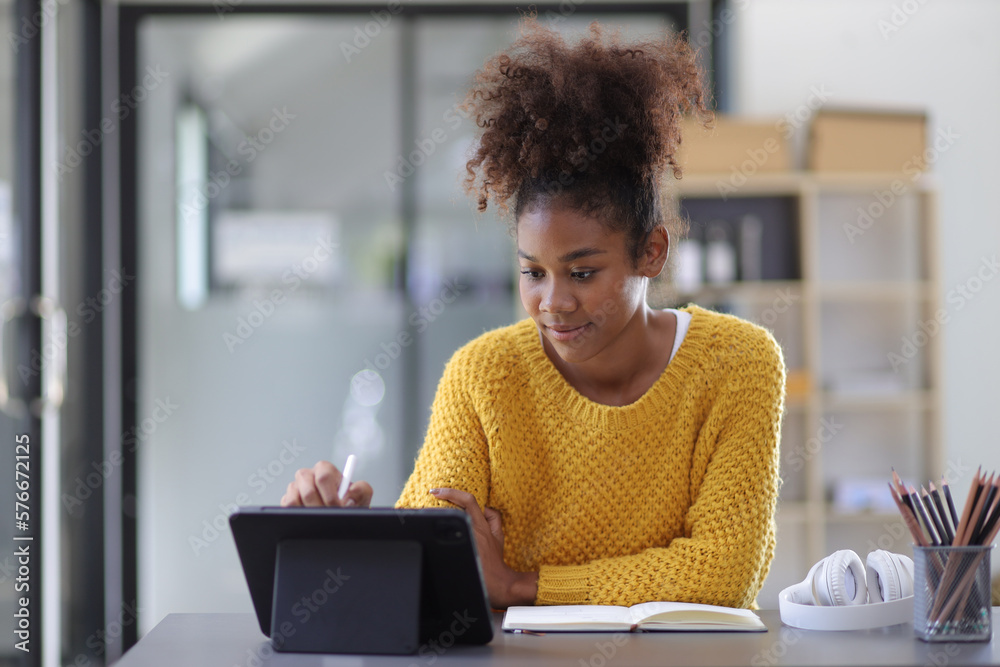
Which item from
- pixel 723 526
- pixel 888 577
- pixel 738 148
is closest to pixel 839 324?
pixel 738 148

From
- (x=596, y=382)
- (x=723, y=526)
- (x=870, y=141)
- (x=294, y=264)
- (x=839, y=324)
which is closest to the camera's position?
(x=723, y=526)

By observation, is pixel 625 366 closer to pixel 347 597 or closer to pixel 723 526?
pixel 723 526

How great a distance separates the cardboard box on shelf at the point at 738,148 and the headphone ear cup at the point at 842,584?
217 centimetres

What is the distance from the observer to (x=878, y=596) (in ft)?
3.67

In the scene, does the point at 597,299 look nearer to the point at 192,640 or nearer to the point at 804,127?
the point at 192,640

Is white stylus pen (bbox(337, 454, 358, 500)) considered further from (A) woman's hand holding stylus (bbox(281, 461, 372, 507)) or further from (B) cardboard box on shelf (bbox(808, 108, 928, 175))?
(B) cardboard box on shelf (bbox(808, 108, 928, 175))

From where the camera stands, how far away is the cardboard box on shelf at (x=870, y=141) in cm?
307

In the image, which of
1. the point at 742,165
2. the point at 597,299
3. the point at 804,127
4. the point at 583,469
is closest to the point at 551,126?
the point at 597,299

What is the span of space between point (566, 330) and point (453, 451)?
10.2 inches

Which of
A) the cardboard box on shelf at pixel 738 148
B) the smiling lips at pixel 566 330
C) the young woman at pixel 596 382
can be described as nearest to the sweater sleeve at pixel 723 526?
the young woman at pixel 596 382

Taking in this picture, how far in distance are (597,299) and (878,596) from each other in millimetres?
544

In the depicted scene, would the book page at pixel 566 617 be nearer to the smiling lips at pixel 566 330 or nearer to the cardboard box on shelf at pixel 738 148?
the smiling lips at pixel 566 330

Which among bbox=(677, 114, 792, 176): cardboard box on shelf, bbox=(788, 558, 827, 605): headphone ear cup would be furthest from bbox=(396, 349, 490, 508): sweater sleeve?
bbox=(677, 114, 792, 176): cardboard box on shelf

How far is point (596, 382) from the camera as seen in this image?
1.50 metres
